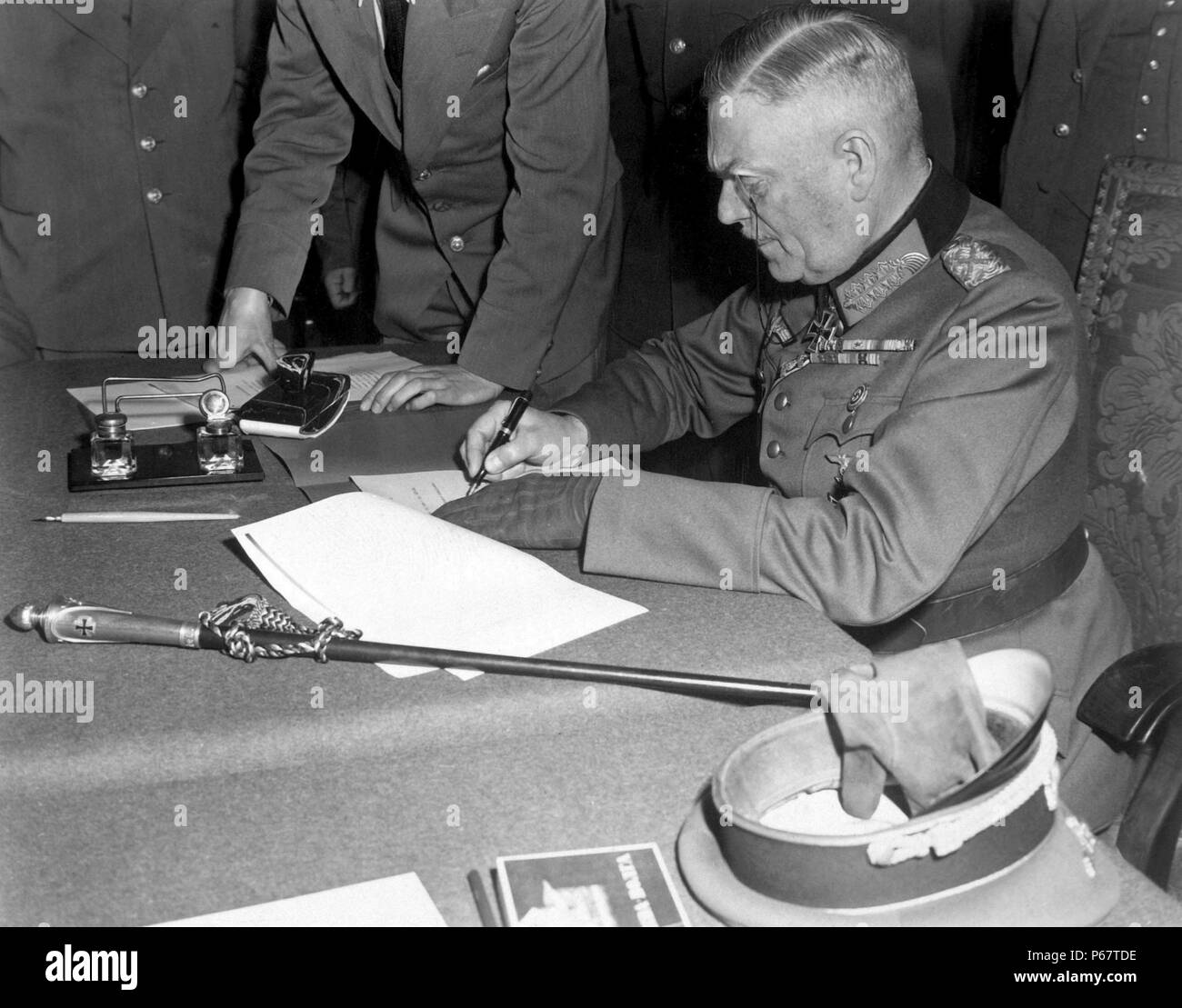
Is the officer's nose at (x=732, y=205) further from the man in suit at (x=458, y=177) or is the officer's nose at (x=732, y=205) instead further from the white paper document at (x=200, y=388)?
the white paper document at (x=200, y=388)

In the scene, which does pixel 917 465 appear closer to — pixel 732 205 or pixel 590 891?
pixel 732 205

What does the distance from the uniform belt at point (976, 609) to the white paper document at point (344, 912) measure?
0.78 metres

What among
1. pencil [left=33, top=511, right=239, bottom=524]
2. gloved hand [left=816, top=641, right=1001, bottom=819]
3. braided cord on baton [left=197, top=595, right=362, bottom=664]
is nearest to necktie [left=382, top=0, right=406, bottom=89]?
pencil [left=33, top=511, right=239, bottom=524]

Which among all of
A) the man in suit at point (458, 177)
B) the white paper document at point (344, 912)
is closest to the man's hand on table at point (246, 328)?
the man in suit at point (458, 177)

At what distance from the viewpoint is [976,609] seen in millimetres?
1445

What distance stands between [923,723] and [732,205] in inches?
34.7

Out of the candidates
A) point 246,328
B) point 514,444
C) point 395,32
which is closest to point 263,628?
point 514,444

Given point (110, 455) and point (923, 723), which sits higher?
point (923, 723)

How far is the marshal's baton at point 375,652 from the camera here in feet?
3.19
